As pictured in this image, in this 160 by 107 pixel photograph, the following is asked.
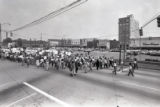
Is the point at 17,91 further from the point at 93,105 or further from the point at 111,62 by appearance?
the point at 111,62

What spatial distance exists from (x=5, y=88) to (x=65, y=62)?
9962mm

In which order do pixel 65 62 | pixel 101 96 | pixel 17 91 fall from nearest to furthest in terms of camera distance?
pixel 101 96 < pixel 17 91 < pixel 65 62

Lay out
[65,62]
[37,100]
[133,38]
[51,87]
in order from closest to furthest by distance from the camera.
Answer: [37,100], [51,87], [65,62], [133,38]

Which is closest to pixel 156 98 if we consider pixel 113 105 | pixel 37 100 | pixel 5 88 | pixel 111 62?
pixel 113 105

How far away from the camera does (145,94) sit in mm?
9422

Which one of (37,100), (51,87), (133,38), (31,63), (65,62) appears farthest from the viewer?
(133,38)

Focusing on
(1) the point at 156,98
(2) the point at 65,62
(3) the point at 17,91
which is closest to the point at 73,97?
(3) the point at 17,91

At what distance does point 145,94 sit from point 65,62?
40.8 feet

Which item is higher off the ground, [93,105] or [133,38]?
[133,38]

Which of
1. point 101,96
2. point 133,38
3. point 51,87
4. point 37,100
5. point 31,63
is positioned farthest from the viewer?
point 133,38

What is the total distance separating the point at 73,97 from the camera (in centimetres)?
880

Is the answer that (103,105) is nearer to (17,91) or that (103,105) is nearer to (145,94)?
(145,94)

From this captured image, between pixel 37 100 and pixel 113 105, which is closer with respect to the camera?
pixel 113 105

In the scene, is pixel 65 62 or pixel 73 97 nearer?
pixel 73 97
